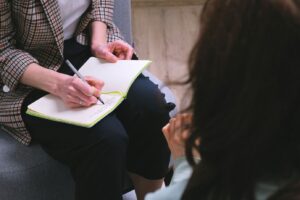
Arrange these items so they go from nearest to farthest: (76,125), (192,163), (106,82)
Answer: (192,163) < (76,125) < (106,82)

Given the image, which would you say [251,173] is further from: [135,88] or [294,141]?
[135,88]

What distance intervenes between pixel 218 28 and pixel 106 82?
A: 2.19ft

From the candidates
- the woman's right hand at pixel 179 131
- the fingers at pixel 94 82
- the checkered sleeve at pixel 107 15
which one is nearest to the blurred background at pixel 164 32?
the checkered sleeve at pixel 107 15

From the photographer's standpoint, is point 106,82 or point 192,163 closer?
point 192,163

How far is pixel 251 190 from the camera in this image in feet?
2.33

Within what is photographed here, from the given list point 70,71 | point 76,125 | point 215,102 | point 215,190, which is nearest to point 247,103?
point 215,102

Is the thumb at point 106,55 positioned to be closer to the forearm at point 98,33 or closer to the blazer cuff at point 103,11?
the forearm at point 98,33

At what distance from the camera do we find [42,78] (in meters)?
1.24

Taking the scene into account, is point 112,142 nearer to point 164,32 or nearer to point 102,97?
point 102,97

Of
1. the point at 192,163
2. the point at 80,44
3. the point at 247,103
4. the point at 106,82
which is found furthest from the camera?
the point at 80,44

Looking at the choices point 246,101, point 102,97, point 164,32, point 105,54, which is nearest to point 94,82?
point 102,97

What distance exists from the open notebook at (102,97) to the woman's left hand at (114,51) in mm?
17

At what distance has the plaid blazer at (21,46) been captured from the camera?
1262 millimetres

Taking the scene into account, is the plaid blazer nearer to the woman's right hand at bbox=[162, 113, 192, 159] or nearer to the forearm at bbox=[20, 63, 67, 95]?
the forearm at bbox=[20, 63, 67, 95]
